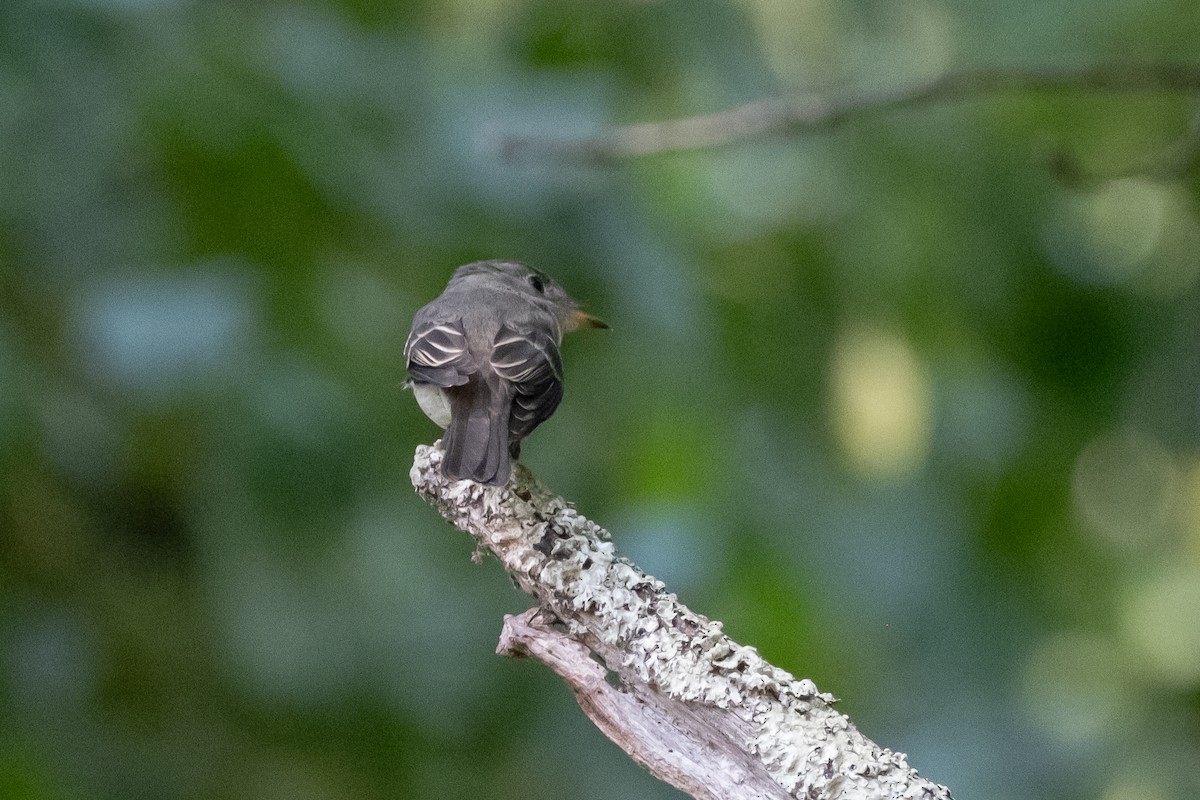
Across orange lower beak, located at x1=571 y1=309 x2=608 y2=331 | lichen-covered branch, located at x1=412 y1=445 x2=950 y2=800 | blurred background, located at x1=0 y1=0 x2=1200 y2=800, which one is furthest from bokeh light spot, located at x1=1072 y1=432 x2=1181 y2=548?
lichen-covered branch, located at x1=412 y1=445 x2=950 y2=800

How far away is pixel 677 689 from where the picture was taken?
1.60 metres

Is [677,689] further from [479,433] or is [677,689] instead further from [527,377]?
[527,377]

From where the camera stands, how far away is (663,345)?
3562mm

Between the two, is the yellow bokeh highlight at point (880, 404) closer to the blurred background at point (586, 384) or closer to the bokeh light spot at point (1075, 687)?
the blurred background at point (586, 384)

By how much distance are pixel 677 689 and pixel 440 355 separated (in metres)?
0.90

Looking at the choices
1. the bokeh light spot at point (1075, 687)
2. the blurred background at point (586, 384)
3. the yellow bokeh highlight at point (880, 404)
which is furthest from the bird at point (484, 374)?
the bokeh light spot at point (1075, 687)

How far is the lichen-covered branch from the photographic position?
1.53 meters

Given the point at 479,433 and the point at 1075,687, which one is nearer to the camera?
the point at 479,433

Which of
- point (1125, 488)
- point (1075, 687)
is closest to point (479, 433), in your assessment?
point (1075, 687)

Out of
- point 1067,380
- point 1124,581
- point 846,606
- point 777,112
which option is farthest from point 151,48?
point 1124,581

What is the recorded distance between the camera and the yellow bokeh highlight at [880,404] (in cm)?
330

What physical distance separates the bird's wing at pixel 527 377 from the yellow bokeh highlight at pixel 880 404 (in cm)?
121

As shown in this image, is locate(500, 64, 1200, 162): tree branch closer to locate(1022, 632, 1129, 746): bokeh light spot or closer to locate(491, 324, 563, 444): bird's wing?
locate(491, 324, 563, 444): bird's wing

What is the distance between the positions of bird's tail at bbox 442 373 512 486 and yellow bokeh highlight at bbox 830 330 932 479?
1.33 m
